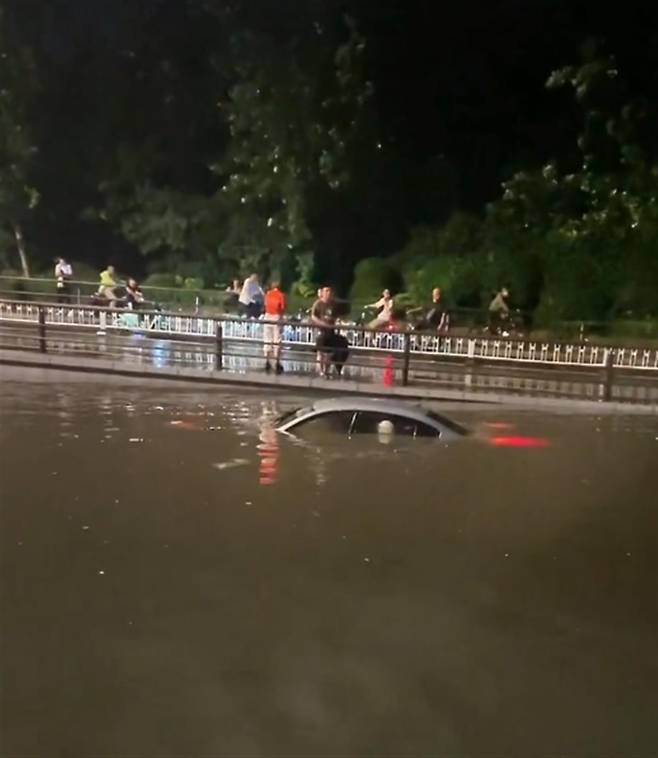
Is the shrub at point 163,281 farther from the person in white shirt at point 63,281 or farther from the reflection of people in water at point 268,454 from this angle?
the reflection of people in water at point 268,454

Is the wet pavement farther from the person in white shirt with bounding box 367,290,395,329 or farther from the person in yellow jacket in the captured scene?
the person in yellow jacket

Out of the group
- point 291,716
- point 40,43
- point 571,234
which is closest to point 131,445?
point 291,716

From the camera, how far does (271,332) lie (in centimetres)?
1797

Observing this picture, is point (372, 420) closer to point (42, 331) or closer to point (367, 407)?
point (367, 407)

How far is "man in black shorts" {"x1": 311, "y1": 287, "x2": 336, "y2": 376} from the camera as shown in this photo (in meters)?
17.1

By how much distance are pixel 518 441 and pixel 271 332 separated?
625 centimetres

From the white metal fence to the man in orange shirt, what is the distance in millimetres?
243

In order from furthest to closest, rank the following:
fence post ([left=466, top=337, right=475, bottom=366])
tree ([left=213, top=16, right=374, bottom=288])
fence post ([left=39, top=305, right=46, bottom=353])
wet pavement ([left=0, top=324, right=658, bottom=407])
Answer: tree ([left=213, top=16, right=374, bottom=288]), fence post ([left=39, top=305, right=46, bottom=353]), fence post ([left=466, top=337, right=475, bottom=366]), wet pavement ([left=0, top=324, right=658, bottom=407])

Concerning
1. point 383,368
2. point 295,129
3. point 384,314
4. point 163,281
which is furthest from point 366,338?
point 163,281

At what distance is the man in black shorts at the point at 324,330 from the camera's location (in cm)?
1714

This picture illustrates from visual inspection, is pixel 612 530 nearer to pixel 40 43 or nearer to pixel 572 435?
pixel 572 435

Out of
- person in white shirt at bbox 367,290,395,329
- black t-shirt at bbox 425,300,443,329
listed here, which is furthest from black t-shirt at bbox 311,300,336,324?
black t-shirt at bbox 425,300,443,329

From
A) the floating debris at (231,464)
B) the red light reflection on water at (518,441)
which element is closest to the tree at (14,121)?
the floating debris at (231,464)

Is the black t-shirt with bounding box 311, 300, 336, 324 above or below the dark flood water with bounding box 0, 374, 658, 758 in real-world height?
above
